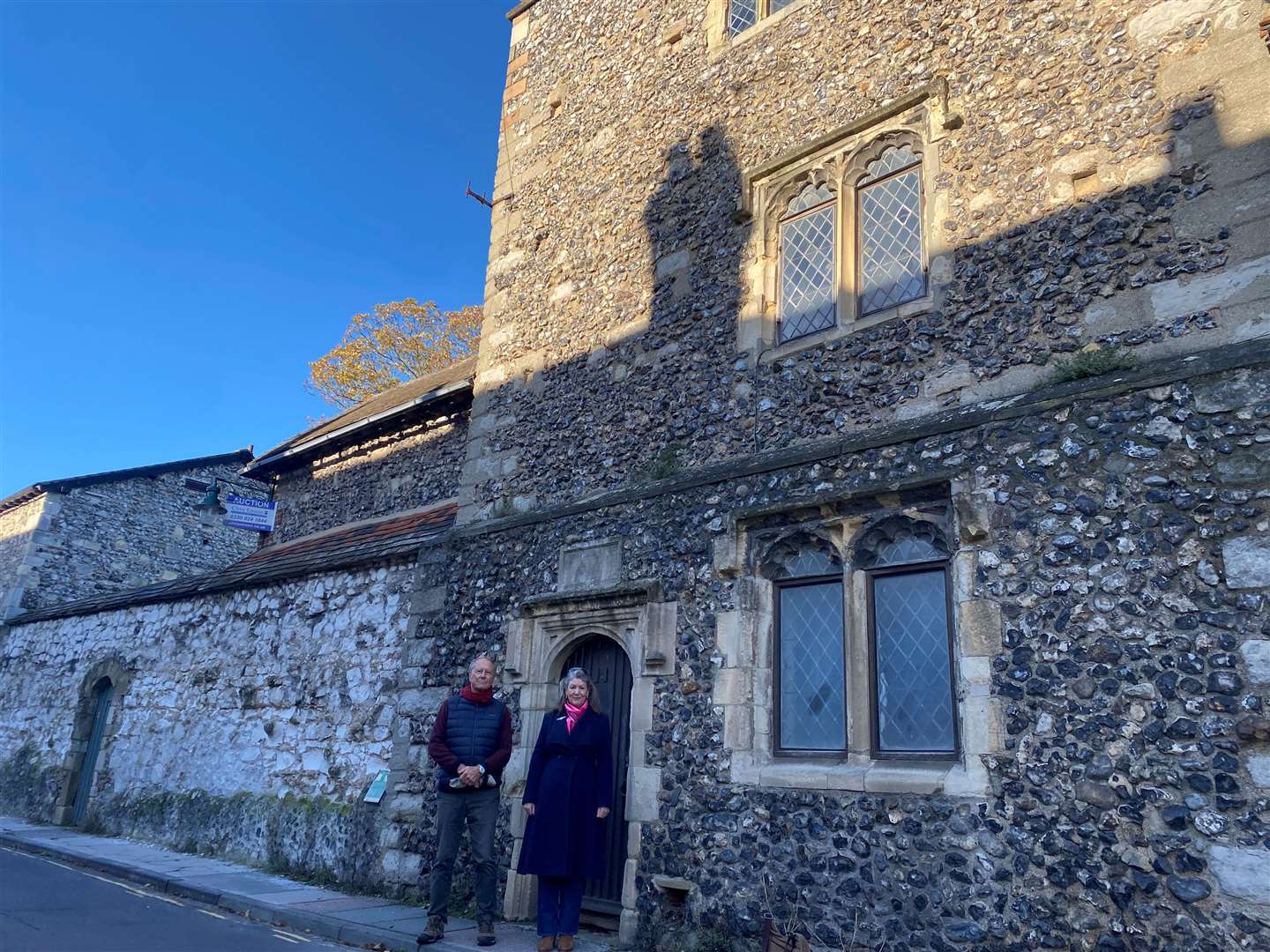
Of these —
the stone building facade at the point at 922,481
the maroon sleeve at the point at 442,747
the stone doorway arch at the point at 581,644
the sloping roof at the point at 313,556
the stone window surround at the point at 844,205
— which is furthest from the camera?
the sloping roof at the point at 313,556

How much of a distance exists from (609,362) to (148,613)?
27.5ft

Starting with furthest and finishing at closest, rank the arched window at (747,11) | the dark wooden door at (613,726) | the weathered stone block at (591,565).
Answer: the arched window at (747,11), the weathered stone block at (591,565), the dark wooden door at (613,726)

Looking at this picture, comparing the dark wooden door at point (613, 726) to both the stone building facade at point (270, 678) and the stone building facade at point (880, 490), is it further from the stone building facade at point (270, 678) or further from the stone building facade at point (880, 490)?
the stone building facade at point (270, 678)

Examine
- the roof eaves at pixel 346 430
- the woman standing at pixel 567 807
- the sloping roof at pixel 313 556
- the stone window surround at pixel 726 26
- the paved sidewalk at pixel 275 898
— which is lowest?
the paved sidewalk at pixel 275 898

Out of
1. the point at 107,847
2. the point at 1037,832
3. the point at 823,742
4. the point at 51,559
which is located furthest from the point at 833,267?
the point at 51,559

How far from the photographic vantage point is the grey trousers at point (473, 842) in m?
6.08

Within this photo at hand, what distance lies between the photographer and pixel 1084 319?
5.16 meters

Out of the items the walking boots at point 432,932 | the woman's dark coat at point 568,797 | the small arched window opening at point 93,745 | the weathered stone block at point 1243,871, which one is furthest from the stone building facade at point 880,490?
the small arched window opening at point 93,745

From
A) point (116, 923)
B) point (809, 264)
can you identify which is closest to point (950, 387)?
point (809, 264)

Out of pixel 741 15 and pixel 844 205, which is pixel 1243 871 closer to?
pixel 844 205

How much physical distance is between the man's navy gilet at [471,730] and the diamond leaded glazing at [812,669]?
1956 millimetres

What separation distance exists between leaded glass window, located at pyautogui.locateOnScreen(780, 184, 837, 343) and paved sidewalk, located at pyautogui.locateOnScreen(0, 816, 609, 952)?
4.34 metres

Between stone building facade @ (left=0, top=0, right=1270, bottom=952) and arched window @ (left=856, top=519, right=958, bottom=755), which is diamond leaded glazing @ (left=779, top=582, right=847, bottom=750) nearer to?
stone building facade @ (left=0, top=0, right=1270, bottom=952)

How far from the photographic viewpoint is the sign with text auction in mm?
13469
